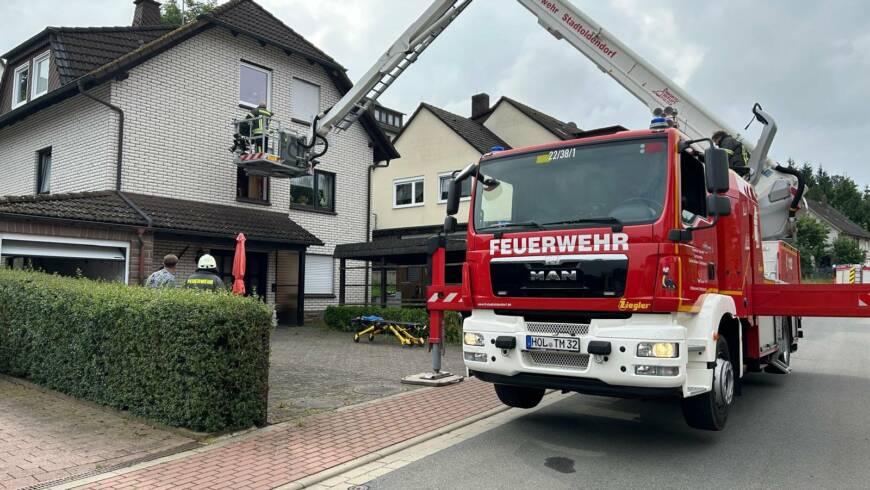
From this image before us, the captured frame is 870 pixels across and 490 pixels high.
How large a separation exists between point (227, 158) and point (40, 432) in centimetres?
1261

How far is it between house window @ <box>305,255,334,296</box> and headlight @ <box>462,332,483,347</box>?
13.7 metres

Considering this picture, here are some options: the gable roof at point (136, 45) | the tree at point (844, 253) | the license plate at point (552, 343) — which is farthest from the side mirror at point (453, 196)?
the tree at point (844, 253)

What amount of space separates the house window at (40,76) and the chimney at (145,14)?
12.7 ft

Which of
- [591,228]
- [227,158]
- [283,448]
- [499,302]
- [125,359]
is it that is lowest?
[283,448]

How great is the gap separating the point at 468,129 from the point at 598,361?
24.4 metres

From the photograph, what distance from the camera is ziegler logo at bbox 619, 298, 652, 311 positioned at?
5.20m

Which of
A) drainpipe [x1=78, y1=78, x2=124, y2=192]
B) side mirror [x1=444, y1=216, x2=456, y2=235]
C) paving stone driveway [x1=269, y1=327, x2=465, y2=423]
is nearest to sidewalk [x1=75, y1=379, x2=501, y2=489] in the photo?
paving stone driveway [x1=269, y1=327, x2=465, y2=423]

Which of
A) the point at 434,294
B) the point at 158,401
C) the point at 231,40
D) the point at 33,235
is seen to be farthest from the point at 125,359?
the point at 231,40

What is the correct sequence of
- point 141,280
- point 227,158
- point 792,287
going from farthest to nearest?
point 227,158 → point 141,280 → point 792,287

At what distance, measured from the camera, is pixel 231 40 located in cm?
1780

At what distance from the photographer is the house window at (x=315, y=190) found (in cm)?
1962

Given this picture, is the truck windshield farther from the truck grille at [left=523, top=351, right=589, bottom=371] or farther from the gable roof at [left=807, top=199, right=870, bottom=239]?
the gable roof at [left=807, top=199, right=870, bottom=239]

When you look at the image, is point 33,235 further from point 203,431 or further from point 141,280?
point 203,431

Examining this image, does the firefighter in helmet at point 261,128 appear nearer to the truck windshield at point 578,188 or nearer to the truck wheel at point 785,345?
the truck windshield at point 578,188
